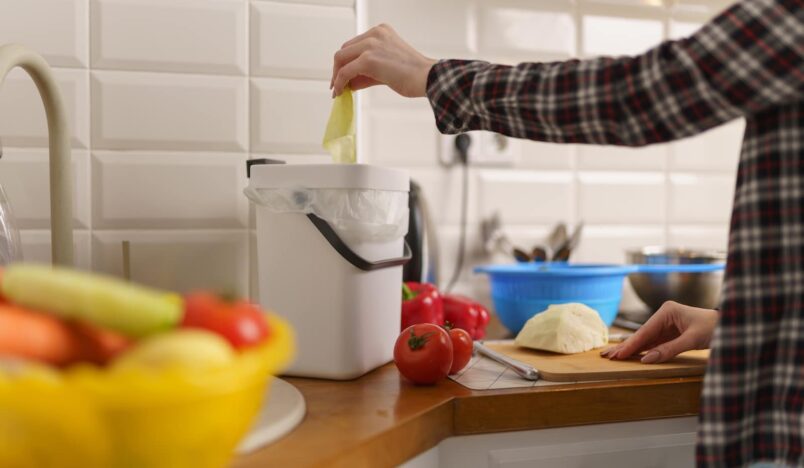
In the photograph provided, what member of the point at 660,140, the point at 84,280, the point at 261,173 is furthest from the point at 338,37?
the point at 84,280

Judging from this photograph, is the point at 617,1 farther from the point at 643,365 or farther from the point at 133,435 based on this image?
the point at 133,435

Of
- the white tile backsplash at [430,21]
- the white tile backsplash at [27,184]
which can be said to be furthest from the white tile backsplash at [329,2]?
the white tile backsplash at [27,184]

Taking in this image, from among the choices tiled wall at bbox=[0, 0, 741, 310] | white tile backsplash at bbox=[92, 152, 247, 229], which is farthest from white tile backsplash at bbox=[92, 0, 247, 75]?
white tile backsplash at bbox=[92, 152, 247, 229]

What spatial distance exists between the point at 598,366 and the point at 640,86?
1.38 feet

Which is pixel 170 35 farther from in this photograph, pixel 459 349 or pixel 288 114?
pixel 459 349

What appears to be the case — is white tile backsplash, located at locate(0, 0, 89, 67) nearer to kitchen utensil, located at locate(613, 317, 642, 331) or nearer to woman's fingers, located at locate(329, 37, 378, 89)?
woman's fingers, located at locate(329, 37, 378, 89)

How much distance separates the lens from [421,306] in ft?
3.91

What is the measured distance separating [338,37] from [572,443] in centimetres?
75

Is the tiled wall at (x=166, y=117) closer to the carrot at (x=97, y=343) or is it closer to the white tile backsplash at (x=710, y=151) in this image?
the carrot at (x=97, y=343)

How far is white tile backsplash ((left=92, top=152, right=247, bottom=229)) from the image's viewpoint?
1145 millimetres

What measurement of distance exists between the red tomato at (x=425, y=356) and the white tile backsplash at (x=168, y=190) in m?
0.43

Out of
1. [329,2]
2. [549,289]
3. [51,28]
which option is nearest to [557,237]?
[549,289]

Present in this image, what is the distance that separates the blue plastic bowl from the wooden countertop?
35 centimetres

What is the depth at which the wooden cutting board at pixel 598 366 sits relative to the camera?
0.92m
